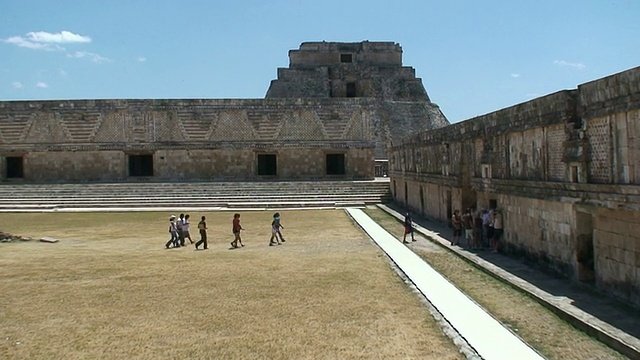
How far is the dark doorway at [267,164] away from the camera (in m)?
31.7

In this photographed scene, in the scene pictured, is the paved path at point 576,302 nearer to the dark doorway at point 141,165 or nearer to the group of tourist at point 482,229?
the group of tourist at point 482,229

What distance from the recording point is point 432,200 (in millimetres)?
18000

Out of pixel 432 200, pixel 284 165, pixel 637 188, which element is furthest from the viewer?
pixel 284 165

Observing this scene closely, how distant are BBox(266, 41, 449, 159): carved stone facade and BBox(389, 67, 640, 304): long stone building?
27443 millimetres

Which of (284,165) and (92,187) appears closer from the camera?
(92,187)

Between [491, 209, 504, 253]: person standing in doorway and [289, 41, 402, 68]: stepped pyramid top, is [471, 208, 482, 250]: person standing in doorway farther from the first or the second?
[289, 41, 402, 68]: stepped pyramid top

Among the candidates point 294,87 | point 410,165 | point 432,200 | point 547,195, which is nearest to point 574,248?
point 547,195

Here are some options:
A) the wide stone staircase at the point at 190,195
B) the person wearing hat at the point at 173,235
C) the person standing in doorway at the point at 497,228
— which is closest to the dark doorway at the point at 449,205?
the person standing in doorway at the point at 497,228

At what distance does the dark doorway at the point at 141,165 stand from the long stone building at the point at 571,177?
871 inches

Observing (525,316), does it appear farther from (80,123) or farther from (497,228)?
(80,123)

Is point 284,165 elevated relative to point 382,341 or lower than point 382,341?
elevated

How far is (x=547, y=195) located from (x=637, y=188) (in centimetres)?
267

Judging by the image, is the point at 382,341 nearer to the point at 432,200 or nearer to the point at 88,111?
the point at 432,200

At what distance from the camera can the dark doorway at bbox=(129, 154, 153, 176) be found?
104 ft
